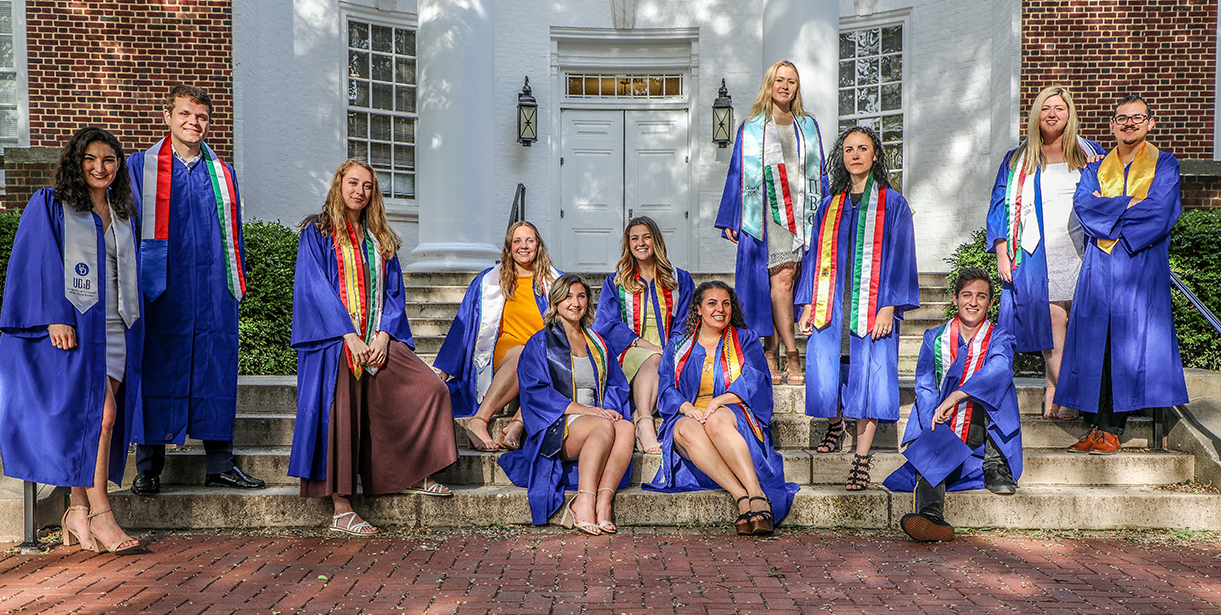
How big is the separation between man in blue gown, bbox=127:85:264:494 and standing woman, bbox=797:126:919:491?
3.25 m

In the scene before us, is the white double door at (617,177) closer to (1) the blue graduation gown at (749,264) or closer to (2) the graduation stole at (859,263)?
(1) the blue graduation gown at (749,264)

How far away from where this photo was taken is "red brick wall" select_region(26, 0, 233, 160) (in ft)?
29.8

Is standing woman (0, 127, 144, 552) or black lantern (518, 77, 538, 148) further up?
black lantern (518, 77, 538, 148)

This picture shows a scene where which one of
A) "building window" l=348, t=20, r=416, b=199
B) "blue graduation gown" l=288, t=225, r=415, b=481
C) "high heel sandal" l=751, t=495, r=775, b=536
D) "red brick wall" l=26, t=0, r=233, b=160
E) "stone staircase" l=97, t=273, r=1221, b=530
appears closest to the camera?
"high heel sandal" l=751, t=495, r=775, b=536

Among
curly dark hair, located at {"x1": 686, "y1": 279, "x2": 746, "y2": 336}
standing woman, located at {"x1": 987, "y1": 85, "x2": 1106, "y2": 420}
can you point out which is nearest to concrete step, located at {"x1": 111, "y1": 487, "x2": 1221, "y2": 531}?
standing woman, located at {"x1": 987, "y1": 85, "x2": 1106, "y2": 420}

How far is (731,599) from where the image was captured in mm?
3699

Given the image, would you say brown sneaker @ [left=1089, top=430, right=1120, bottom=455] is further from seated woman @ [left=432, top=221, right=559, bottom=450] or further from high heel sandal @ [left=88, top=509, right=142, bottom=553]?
high heel sandal @ [left=88, top=509, right=142, bottom=553]

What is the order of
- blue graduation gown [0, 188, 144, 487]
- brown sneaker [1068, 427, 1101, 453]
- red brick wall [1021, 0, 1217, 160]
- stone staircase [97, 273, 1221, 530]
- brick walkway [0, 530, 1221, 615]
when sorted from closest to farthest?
1. brick walkway [0, 530, 1221, 615]
2. blue graduation gown [0, 188, 144, 487]
3. stone staircase [97, 273, 1221, 530]
4. brown sneaker [1068, 427, 1101, 453]
5. red brick wall [1021, 0, 1217, 160]

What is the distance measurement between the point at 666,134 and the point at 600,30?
4.94 ft

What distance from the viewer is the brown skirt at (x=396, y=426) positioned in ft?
16.3

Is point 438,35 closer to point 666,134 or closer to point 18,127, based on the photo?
point 666,134

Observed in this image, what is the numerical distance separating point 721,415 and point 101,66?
24.9ft

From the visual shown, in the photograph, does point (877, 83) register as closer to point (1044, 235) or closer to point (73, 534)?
point (1044, 235)

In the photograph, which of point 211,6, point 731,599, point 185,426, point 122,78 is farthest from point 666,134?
point 731,599
